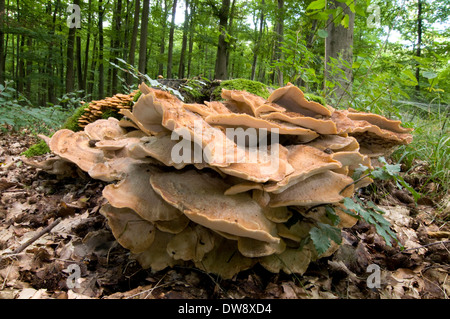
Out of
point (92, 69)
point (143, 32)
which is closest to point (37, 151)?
point (143, 32)

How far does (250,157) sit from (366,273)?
144 centimetres

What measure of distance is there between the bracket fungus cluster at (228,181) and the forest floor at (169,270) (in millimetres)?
165

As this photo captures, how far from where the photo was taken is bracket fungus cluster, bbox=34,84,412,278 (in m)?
1.56

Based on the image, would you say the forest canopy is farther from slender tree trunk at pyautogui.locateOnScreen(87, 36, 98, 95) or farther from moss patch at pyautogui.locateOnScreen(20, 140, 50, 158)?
moss patch at pyautogui.locateOnScreen(20, 140, 50, 158)

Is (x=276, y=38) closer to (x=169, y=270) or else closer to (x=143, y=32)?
(x=143, y=32)

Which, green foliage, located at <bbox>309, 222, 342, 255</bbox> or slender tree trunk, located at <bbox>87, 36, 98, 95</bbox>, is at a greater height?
slender tree trunk, located at <bbox>87, 36, 98, 95</bbox>

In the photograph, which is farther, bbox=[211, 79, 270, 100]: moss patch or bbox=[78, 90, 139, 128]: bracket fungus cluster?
bbox=[78, 90, 139, 128]: bracket fungus cluster

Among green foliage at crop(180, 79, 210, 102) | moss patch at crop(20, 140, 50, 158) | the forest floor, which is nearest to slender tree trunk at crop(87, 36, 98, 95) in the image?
moss patch at crop(20, 140, 50, 158)

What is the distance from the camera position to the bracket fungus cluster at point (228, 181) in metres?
1.56

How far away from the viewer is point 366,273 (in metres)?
2.06

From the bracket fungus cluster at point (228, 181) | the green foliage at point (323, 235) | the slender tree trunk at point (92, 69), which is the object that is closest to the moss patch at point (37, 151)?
the bracket fungus cluster at point (228, 181)

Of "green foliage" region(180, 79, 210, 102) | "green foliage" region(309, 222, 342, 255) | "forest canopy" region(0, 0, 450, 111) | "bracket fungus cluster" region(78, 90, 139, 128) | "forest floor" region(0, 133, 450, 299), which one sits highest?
"forest canopy" region(0, 0, 450, 111)

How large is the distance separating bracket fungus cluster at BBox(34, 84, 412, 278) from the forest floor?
0.16 m
